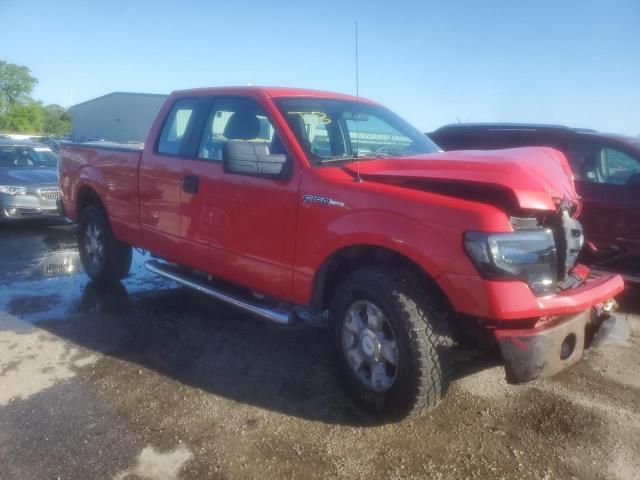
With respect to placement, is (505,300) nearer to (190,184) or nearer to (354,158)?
(354,158)

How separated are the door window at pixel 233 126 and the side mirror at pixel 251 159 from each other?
0.29 m

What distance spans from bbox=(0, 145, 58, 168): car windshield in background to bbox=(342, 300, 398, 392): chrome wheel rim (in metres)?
9.08

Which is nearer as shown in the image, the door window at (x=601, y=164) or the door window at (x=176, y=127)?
the door window at (x=176, y=127)

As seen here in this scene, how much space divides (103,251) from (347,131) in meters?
3.09

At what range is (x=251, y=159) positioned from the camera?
3525 millimetres

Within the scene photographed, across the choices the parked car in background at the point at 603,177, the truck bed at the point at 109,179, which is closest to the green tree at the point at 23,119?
the truck bed at the point at 109,179

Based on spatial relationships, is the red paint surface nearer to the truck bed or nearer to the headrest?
the truck bed

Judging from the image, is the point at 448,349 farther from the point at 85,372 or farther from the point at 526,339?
the point at 85,372

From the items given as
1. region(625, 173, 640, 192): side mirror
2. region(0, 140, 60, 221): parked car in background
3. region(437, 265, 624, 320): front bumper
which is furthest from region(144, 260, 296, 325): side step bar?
region(0, 140, 60, 221): parked car in background

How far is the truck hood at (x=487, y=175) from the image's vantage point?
9.63 ft

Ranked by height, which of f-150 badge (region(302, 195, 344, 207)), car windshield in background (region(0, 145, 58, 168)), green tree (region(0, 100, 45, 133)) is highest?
green tree (region(0, 100, 45, 133))

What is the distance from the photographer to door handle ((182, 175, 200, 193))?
14.2 ft

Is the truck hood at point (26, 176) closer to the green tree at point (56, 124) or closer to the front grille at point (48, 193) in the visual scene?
the front grille at point (48, 193)

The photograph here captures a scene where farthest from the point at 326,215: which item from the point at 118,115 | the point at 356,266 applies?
the point at 118,115
